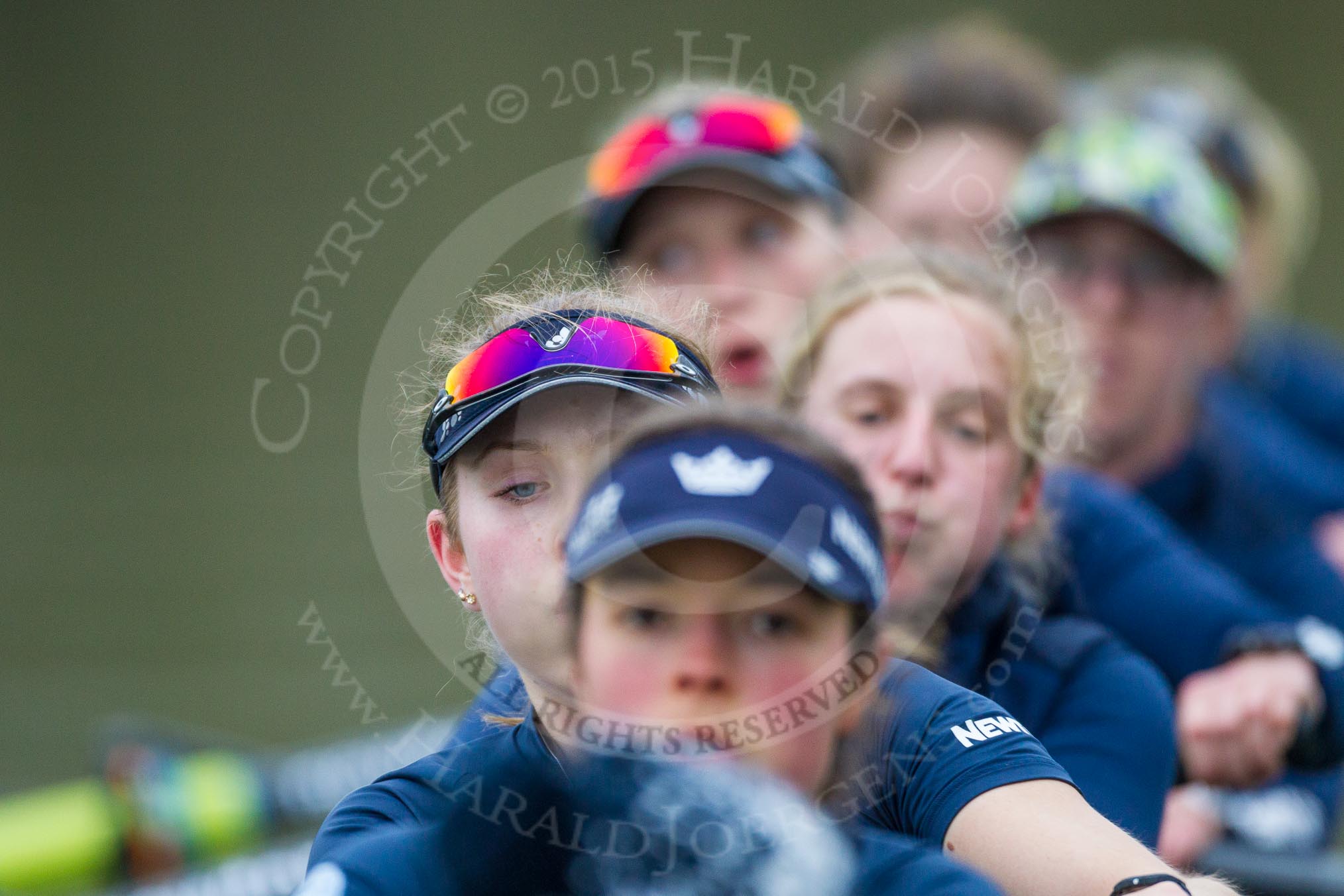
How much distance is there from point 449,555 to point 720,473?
0.27 m

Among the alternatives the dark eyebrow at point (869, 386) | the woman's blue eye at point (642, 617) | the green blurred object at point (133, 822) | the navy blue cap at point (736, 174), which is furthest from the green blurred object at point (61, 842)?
the woman's blue eye at point (642, 617)

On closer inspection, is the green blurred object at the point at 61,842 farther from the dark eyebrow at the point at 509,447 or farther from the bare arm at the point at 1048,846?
the bare arm at the point at 1048,846

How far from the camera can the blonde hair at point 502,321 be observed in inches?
37.6

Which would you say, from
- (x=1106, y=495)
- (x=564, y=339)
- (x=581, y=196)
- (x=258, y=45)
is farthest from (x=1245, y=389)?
(x=258, y=45)

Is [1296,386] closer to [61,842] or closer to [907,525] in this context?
[907,525]

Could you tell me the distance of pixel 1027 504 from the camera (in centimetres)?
134

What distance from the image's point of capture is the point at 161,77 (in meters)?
4.90

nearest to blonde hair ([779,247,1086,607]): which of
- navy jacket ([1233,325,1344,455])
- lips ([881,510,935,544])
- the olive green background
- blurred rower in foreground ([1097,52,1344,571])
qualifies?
lips ([881,510,935,544])

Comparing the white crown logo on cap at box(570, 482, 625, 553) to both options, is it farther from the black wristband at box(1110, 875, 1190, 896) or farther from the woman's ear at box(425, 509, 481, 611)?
the black wristband at box(1110, 875, 1190, 896)

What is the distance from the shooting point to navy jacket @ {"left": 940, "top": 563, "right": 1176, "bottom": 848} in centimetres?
115

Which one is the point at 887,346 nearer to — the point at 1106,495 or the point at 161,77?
the point at 1106,495

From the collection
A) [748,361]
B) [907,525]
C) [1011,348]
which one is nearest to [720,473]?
[907,525]

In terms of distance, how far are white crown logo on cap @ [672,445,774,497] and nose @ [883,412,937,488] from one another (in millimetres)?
457

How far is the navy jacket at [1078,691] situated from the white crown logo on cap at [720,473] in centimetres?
47
